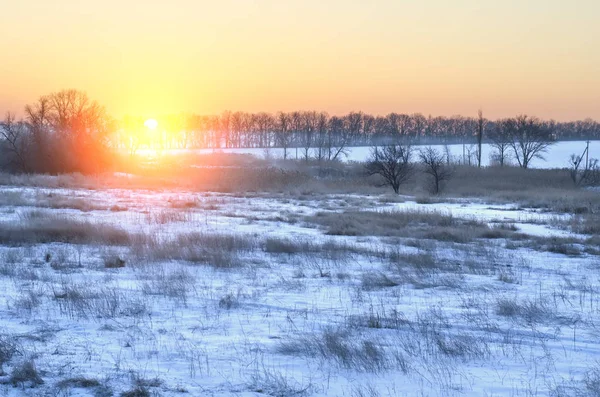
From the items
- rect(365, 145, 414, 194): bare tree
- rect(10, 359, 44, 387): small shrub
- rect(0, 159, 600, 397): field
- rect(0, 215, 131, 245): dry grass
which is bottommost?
rect(0, 159, 600, 397): field

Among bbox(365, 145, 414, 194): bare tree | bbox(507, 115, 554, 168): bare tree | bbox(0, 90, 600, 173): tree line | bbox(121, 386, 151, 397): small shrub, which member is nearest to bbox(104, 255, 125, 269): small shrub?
bbox(121, 386, 151, 397): small shrub

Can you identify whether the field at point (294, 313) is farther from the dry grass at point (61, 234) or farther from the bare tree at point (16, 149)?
the bare tree at point (16, 149)

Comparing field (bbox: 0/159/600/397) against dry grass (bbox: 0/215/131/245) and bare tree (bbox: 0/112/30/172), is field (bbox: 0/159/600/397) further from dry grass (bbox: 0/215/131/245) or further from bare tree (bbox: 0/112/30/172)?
bare tree (bbox: 0/112/30/172)

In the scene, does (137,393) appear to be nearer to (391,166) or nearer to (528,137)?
(391,166)

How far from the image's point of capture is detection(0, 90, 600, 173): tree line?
187 feet

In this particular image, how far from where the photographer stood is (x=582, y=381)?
14.9 ft

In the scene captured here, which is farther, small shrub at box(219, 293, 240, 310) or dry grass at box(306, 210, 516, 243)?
dry grass at box(306, 210, 516, 243)

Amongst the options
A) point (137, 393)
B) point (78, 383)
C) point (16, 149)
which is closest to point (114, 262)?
point (78, 383)

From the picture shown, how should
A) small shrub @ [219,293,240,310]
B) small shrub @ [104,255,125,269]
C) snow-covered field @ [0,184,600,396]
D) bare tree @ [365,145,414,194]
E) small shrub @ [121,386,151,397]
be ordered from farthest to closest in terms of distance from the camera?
bare tree @ [365,145,414,194] → small shrub @ [104,255,125,269] → small shrub @ [219,293,240,310] → snow-covered field @ [0,184,600,396] → small shrub @ [121,386,151,397]

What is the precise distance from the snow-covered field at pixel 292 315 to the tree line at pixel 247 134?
4788 centimetres

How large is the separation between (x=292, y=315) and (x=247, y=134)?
142953mm

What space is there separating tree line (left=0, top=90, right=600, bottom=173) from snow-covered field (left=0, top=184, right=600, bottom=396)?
47.9 metres

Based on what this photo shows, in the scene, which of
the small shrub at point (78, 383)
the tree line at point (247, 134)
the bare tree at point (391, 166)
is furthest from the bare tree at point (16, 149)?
the small shrub at point (78, 383)

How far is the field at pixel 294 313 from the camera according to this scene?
468cm
